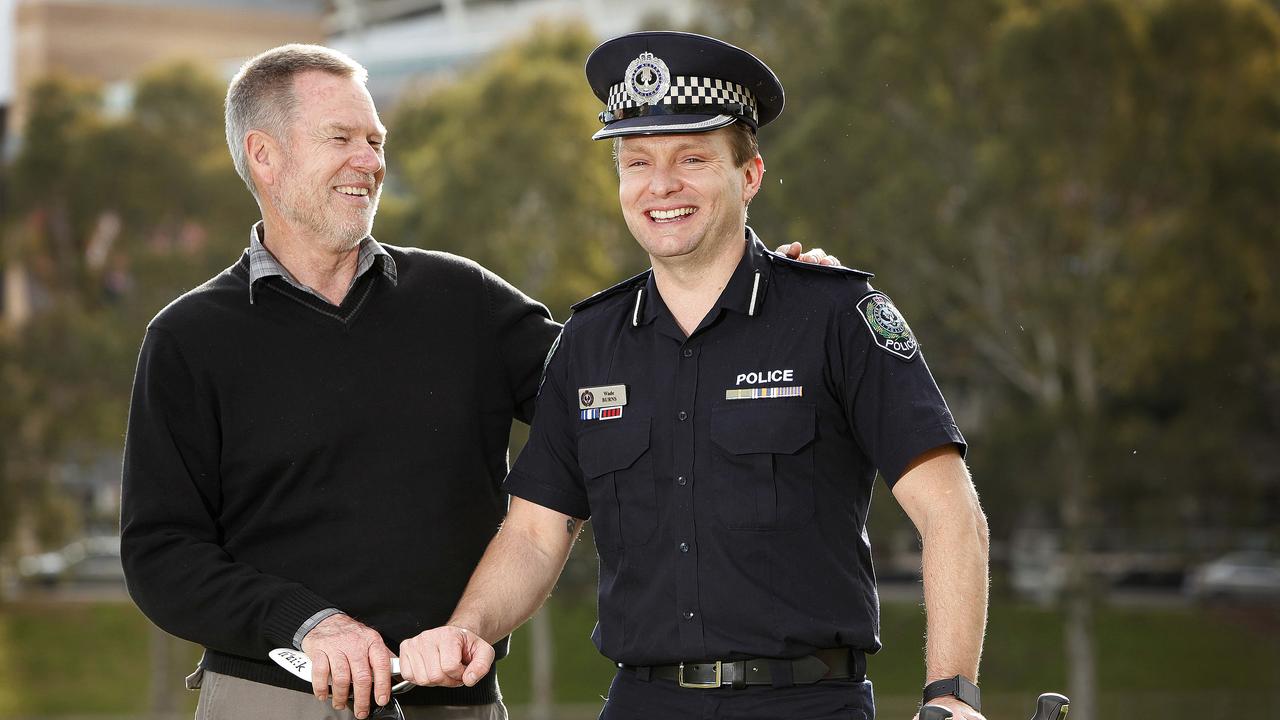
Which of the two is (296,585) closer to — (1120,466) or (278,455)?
(278,455)

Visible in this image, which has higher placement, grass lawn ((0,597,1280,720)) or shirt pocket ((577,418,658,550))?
shirt pocket ((577,418,658,550))

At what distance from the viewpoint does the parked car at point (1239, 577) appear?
848 inches

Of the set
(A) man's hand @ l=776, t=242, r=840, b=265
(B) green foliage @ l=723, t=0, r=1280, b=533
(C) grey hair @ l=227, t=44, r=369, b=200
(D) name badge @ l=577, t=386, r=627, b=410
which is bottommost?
(D) name badge @ l=577, t=386, r=627, b=410

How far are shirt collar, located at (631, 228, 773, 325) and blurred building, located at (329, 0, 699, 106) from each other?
1278 inches

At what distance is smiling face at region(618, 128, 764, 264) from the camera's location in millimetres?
2611

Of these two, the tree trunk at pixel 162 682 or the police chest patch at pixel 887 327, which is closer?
the police chest patch at pixel 887 327

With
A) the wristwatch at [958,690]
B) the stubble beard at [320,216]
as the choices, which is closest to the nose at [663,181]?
the stubble beard at [320,216]

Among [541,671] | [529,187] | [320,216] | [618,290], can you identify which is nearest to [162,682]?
[541,671]

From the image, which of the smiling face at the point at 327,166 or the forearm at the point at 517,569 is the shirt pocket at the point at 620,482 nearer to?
the forearm at the point at 517,569

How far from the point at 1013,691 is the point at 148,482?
1733 centimetres

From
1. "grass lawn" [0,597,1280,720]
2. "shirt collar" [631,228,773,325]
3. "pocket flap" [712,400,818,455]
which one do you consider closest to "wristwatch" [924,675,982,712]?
"pocket flap" [712,400,818,455]

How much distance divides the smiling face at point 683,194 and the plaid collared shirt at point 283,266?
25.0 inches

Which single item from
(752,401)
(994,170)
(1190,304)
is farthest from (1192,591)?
(752,401)

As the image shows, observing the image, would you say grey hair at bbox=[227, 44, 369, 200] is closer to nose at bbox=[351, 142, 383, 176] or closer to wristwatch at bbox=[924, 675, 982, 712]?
nose at bbox=[351, 142, 383, 176]
